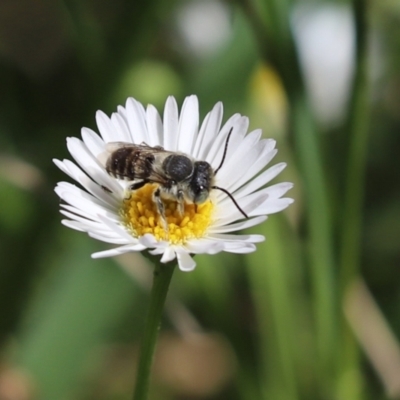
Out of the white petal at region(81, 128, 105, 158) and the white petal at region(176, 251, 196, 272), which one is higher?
the white petal at region(81, 128, 105, 158)

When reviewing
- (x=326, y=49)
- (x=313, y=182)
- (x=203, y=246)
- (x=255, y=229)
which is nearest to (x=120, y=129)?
(x=203, y=246)

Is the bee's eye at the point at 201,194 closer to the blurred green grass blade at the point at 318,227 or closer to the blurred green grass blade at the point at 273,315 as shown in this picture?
the blurred green grass blade at the point at 318,227

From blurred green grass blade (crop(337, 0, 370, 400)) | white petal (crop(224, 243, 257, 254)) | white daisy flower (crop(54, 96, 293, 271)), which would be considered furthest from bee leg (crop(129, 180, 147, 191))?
blurred green grass blade (crop(337, 0, 370, 400))

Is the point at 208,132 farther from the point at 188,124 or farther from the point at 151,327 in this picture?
the point at 151,327

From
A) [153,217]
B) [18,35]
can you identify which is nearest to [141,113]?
[153,217]

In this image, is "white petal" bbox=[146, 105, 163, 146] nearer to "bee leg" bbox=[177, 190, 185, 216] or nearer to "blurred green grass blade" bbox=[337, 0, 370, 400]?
"bee leg" bbox=[177, 190, 185, 216]

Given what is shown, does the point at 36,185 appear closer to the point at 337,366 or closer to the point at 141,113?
Answer: the point at 141,113
